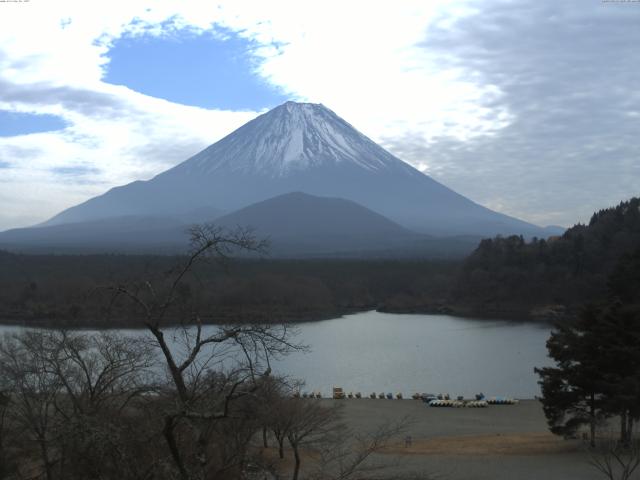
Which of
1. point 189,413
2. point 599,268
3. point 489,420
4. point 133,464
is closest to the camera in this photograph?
point 189,413

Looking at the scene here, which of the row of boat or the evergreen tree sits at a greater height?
the evergreen tree

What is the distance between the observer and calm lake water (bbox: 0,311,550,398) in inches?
824

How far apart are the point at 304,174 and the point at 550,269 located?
117139mm

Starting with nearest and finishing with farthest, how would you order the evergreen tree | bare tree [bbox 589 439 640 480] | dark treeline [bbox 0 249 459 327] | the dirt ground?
1. bare tree [bbox 589 439 640 480]
2. the dirt ground
3. the evergreen tree
4. dark treeline [bbox 0 249 459 327]

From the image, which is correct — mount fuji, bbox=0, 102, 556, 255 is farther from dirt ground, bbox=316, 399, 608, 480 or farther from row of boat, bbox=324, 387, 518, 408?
dirt ground, bbox=316, 399, 608, 480

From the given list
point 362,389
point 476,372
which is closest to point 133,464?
point 362,389

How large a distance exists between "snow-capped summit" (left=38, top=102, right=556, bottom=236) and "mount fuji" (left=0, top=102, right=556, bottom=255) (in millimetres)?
214

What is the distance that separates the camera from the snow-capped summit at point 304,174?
158 meters

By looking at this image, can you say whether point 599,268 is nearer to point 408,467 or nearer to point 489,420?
point 489,420

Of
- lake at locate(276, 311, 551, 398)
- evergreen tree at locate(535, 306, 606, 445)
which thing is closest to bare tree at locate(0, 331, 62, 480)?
evergreen tree at locate(535, 306, 606, 445)

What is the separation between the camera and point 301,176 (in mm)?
160375

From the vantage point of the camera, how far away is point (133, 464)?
3.66 metres

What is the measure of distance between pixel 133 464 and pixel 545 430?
12965 millimetres

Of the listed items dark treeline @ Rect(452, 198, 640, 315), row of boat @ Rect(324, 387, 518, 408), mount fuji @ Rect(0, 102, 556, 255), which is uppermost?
mount fuji @ Rect(0, 102, 556, 255)
